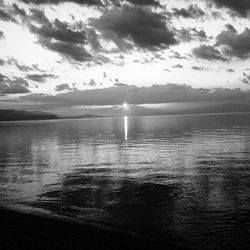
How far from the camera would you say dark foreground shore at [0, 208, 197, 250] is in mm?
16625

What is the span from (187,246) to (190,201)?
9871 mm

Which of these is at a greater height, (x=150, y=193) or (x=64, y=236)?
(x=64, y=236)

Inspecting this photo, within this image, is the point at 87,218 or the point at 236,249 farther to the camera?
the point at 87,218

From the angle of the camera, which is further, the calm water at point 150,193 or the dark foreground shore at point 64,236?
the calm water at point 150,193

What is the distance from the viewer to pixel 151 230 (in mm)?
21156

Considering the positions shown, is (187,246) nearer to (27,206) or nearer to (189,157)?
(27,206)

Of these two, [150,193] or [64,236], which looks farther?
[150,193]

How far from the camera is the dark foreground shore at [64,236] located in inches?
655

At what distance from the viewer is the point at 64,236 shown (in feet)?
60.6

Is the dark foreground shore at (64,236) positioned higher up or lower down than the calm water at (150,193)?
higher up

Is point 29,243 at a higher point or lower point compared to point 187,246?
higher

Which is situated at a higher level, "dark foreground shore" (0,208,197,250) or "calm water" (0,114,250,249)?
"dark foreground shore" (0,208,197,250)

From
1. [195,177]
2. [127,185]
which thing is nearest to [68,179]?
[127,185]

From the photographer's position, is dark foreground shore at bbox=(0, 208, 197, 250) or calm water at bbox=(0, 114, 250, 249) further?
calm water at bbox=(0, 114, 250, 249)
